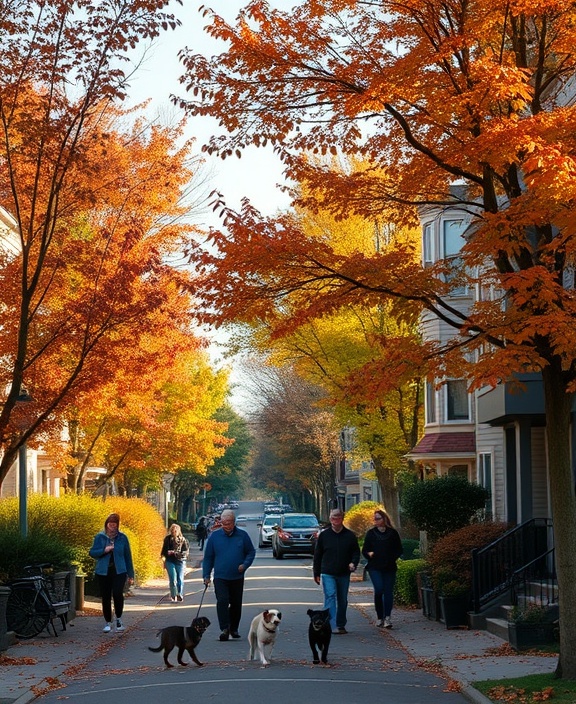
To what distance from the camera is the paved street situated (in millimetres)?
11695

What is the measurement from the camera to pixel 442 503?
24.5 m

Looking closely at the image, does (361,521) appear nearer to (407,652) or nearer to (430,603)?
(430,603)

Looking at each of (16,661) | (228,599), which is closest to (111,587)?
(228,599)

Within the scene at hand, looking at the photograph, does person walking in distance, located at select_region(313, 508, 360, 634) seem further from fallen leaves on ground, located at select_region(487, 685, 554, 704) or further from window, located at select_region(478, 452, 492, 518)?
window, located at select_region(478, 452, 492, 518)

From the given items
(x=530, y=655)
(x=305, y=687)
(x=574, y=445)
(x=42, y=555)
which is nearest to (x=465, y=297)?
(x=574, y=445)

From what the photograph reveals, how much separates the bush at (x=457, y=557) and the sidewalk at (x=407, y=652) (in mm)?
732

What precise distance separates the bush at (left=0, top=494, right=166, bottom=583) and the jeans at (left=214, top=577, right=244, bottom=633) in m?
4.26

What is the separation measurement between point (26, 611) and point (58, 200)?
6.54m

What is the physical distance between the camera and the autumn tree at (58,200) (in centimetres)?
1497

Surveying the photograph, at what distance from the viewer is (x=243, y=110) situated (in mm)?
13367

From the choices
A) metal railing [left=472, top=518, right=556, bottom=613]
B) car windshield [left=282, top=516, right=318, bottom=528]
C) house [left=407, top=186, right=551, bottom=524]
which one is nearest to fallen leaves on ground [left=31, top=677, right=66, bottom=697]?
house [left=407, top=186, right=551, bottom=524]

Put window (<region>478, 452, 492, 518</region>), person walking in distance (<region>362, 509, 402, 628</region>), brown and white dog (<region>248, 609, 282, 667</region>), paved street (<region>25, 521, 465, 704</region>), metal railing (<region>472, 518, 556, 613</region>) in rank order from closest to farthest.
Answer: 1. paved street (<region>25, 521, 465, 704</region>)
2. brown and white dog (<region>248, 609, 282, 667</region>)
3. metal railing (<region>472, 518, 556, 613</region>)
4. person walking in distance (<region>362, 509, 402, 628</region>)
5. window (<region>478, 452, 492, 518</region>)

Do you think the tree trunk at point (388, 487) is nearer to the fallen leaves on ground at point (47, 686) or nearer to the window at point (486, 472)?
the window at point (486, 472)

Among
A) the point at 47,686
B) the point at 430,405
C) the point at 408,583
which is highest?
the point at 430,405
